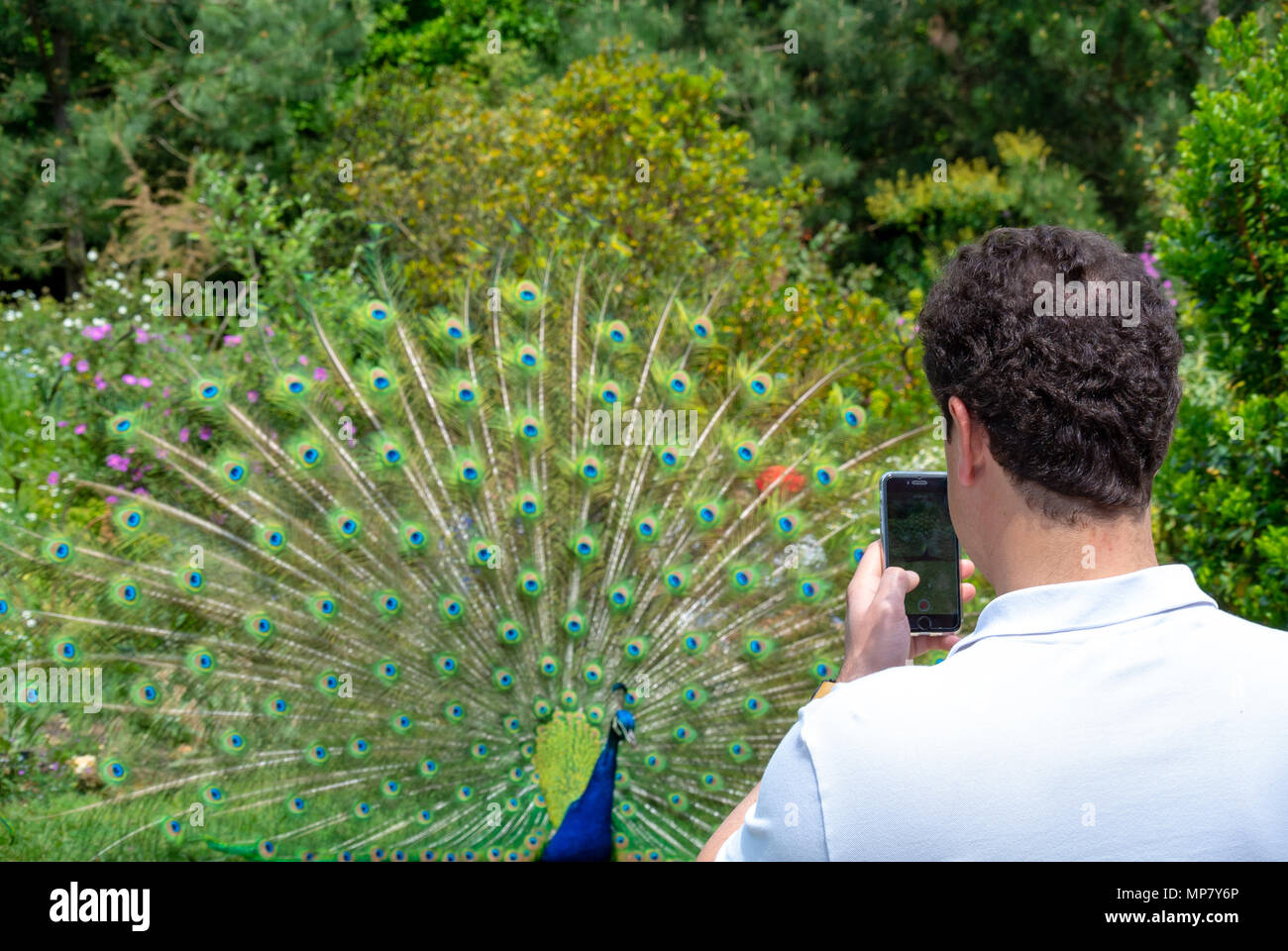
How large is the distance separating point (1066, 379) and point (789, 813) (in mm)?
392

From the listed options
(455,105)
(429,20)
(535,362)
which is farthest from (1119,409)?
(429,20)

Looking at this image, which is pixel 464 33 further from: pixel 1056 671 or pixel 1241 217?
pixel 1056 671

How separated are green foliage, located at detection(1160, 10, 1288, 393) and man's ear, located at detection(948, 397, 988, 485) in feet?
7.47

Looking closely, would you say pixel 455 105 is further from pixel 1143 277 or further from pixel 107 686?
pixel 1143 277

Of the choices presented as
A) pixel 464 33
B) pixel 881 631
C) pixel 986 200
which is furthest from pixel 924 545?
pixel 464 33

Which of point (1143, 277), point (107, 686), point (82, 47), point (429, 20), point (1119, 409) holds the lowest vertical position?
point (107, 686)

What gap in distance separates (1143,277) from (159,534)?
10.4ft

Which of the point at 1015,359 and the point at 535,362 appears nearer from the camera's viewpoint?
the point at 1015,359

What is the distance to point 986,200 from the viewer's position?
992 centimetres

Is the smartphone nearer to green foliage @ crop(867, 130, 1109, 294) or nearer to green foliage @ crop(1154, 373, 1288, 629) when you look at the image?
green foliage @ crop(1154, 373, 1288, 629)

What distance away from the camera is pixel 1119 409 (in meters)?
0.89

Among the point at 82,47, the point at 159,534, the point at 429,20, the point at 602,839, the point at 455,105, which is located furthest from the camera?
the point at 429,20

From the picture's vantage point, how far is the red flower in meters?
3.71

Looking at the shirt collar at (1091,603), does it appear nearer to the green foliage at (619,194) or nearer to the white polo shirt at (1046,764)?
the white polo shirt at (1046,764)
